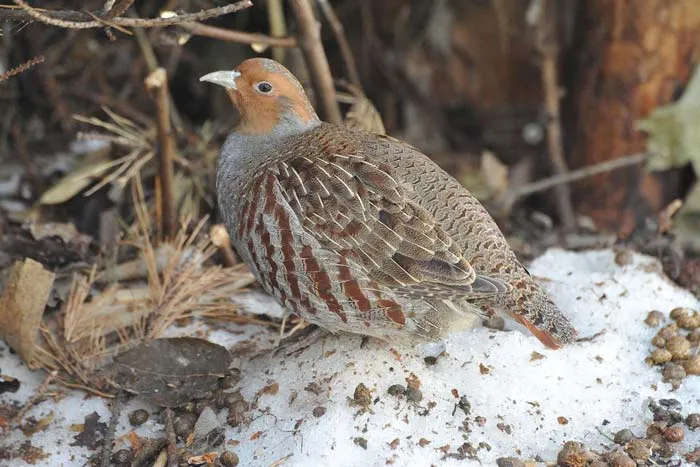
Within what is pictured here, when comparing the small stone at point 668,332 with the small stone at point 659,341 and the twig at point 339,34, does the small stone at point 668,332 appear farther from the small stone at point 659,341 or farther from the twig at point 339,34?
the twig at point 339,34

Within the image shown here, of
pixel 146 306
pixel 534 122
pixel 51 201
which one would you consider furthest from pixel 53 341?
pixel 534 122

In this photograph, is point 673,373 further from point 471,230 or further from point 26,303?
point 26,303

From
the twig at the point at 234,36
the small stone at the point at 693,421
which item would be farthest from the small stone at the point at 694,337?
the twig at the point at 234,36

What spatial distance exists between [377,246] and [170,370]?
833 mm

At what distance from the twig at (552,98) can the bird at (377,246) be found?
2135mm

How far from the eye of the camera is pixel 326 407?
2580 mm

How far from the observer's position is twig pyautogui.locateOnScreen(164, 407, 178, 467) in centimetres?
250

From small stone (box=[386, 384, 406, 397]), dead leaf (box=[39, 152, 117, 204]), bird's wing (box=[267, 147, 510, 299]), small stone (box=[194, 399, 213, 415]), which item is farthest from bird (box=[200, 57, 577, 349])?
dead leaf (box=[39, 152, 117, 204])

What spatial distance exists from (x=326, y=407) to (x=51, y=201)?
70.8 inches

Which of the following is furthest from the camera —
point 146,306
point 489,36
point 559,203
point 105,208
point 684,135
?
point 489,36

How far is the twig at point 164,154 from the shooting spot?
10.4ft

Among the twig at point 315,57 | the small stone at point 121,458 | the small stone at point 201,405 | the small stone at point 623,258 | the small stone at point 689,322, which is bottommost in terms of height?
the small stone at point 121,458

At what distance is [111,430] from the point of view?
103 inches

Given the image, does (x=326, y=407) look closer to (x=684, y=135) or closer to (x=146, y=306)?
(x=146, y=306)
